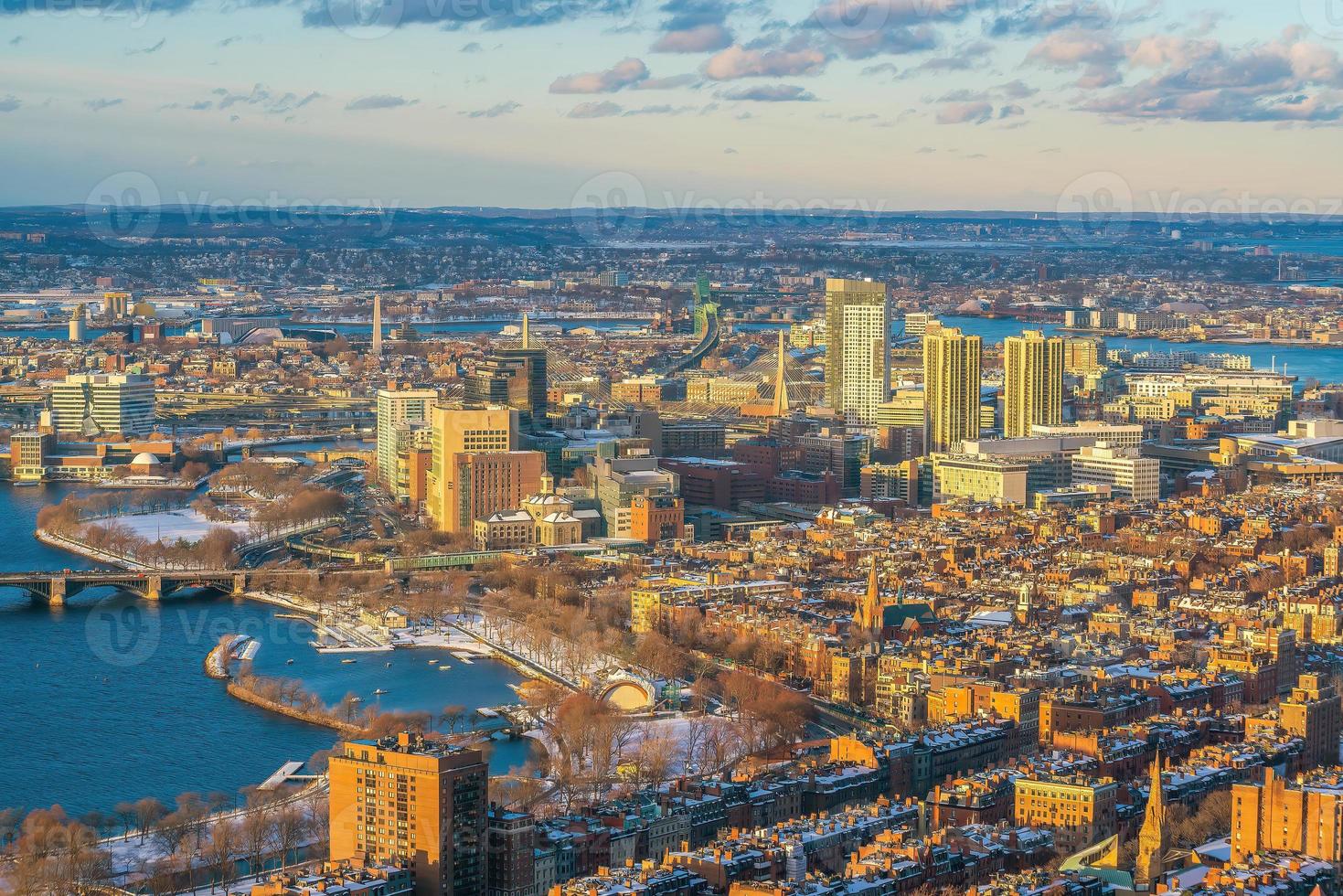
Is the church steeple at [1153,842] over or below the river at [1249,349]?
over

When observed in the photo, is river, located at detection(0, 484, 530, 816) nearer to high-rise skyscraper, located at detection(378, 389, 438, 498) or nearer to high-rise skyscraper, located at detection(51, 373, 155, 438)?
high-rise skyscraper, located at detection(378, 389, 438, 498)

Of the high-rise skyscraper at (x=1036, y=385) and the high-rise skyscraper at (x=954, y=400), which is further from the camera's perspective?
the high-rise skyscraper at (x=1036, y=385)

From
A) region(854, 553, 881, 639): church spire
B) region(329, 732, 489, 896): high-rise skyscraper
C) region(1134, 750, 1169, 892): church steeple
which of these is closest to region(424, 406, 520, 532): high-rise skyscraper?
region(854, 553, 881, 639): church spire

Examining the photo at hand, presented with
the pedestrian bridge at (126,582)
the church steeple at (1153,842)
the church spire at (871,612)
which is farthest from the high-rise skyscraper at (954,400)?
the church steeple at (1153,842)

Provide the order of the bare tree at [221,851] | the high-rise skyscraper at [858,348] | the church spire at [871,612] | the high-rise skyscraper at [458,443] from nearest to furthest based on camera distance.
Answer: the bare tree at [221,851] → the church spire at [871,612] → the high-rise skyscraper at [458,443] → the high-rise skyscraper at [858,348]

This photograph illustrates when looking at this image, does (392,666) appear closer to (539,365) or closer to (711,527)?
(711,527)

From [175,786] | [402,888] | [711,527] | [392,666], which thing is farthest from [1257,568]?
[402,888]

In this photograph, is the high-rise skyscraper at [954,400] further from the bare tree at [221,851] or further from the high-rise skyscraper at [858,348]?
the bare tree at [221,851]
